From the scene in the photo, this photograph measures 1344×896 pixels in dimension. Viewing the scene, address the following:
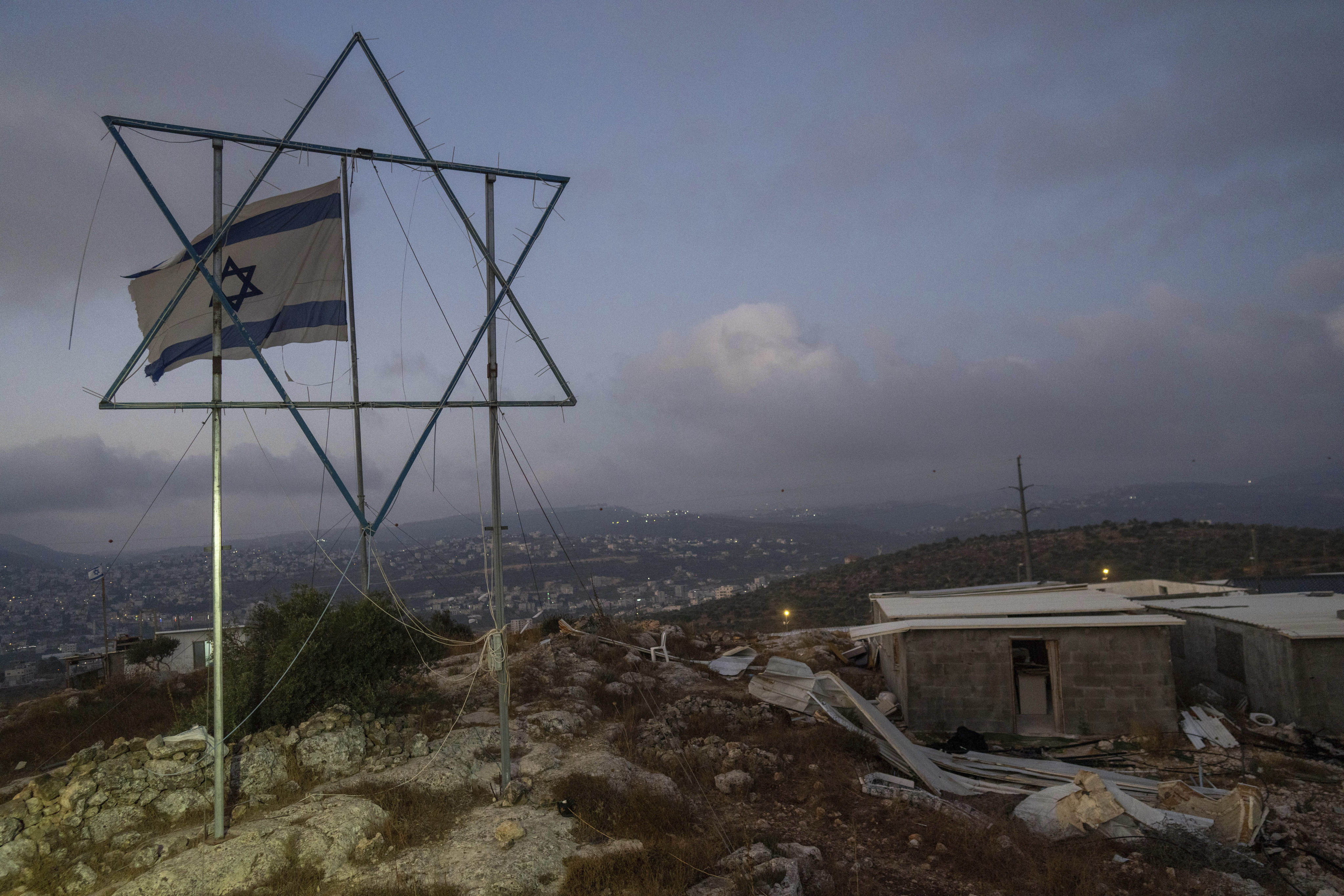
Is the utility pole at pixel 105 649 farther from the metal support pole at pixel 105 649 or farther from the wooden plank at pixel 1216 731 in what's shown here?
the wooden plank at pixel 1216 731

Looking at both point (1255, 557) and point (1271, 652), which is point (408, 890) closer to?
point (1271, 652)

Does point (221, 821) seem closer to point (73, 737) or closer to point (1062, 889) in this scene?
point (73, 737)

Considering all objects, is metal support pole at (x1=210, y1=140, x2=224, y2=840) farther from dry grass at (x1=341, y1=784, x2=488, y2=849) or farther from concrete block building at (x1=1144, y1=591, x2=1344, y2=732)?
concrete block building at (x1=1144, y1=591, x2=1344, y2=732)

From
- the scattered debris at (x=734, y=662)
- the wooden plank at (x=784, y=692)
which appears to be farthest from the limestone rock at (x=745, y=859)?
the scattered debris at (x=734, y=662)

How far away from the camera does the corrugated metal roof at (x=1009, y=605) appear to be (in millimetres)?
16438

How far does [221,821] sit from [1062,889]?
9834 mm

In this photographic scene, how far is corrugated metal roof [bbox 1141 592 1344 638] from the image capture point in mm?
13820

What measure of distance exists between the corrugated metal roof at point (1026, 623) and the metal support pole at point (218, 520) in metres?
12.6

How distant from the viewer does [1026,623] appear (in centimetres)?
1449

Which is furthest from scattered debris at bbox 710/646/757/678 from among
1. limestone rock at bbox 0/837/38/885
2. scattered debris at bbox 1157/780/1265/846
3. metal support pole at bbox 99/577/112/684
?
metal support pole at bbox 99/577/112/684

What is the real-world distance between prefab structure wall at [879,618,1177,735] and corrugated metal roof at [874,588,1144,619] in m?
1.40

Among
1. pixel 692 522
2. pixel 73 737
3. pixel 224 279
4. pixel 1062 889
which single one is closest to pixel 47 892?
pixel 224 279

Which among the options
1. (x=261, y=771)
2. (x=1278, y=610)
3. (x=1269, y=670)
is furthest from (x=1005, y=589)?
(x=261, y=771)

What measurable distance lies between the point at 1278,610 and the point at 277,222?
23965 millimetres
